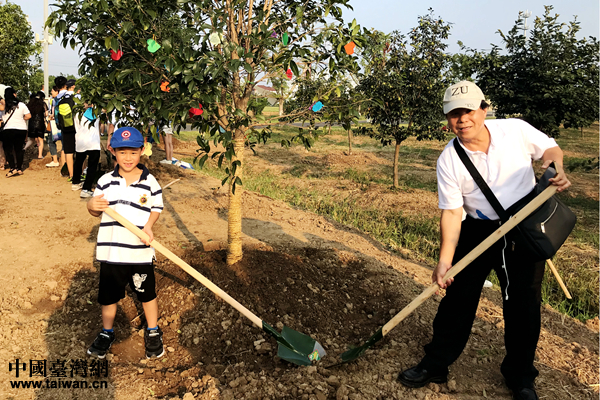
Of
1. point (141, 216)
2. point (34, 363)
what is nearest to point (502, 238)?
point (141, 216)

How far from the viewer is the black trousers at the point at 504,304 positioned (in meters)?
2.74

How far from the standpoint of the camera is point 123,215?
10.1 ft

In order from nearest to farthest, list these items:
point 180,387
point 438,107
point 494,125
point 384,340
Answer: point 494,125
point 180,387
point 384,340
point 438,107

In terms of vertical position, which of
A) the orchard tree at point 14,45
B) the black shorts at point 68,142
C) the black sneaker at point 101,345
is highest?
the orchard tree at point 14,45

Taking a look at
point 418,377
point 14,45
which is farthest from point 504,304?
point 14,45

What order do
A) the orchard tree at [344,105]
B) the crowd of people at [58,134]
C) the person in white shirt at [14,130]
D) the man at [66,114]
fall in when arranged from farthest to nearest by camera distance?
the person in white shirt at [14,130], the man at [66,114], the crowd of people at [58,134], the orchard tree at [344,105]

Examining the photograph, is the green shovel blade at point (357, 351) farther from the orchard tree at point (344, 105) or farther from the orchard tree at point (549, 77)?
the orchard tree at point (549, 77)

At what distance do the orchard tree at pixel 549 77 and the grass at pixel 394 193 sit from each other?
6.31 ft

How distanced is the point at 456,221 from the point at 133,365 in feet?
8.23

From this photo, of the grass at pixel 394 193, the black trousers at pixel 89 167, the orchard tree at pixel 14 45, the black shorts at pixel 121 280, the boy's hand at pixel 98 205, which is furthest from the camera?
the orchard tree at pixel 14 45

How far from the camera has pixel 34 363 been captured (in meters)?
3.05

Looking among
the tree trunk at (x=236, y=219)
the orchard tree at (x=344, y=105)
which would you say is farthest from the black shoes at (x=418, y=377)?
the orchard tree at (x=344, y=105)

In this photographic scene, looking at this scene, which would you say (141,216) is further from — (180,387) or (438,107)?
(438,107)

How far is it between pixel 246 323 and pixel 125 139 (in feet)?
5.89
